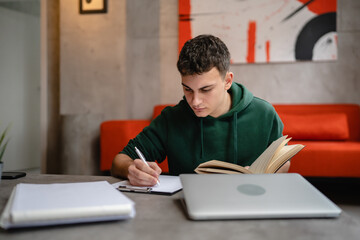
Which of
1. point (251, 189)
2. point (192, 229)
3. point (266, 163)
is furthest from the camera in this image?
point (266, 163)

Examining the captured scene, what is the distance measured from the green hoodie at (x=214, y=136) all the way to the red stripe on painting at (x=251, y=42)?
187 centimetres

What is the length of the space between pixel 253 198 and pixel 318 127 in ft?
7.39

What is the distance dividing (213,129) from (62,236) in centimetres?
90

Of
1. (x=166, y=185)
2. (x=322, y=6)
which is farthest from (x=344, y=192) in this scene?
(x=166, y=185)

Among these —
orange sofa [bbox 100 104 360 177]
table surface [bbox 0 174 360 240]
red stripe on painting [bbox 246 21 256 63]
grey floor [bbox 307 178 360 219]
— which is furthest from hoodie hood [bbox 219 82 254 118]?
red stripe on painting [bbox 246 21 256 63]

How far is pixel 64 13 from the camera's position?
125 inches

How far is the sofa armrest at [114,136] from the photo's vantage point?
103 inches

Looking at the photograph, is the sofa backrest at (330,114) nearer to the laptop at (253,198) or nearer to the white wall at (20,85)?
the laptop at (253,198)

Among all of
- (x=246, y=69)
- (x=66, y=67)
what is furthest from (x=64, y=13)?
(x=246, y=69)

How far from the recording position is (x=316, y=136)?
2662 millimetres

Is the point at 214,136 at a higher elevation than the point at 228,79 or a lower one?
lower

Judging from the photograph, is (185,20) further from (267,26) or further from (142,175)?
(142,175)

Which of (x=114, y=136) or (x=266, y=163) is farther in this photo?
(x=114, y=136)

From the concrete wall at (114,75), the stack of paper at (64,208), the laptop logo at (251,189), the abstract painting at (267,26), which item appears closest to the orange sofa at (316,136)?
the concrete wall at (114,75)
